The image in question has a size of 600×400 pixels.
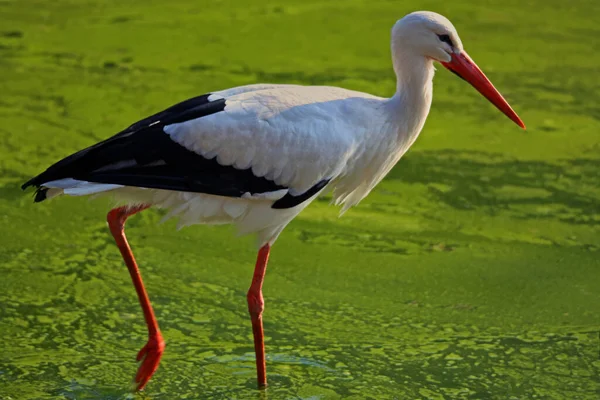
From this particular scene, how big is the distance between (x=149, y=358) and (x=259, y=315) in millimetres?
461

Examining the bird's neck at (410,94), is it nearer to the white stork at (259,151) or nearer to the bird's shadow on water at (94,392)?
the white stork at (259,151)

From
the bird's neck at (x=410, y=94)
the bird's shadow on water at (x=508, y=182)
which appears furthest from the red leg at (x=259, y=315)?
the bird's shadow on water at (x=508, y=182)

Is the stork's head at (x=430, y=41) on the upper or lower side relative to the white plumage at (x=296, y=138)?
upper

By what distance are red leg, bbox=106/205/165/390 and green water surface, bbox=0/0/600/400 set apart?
93mm

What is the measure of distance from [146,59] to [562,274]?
3934 mm

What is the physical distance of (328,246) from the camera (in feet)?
19.2

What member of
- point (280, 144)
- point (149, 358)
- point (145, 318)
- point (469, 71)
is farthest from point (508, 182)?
point (149, 358)

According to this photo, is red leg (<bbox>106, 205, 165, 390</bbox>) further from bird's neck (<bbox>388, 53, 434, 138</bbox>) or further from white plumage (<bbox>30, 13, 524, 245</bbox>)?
bird's neck (<bbox>388, 53, 434, 138</bbox>)

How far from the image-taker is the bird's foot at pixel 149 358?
4.45 meters

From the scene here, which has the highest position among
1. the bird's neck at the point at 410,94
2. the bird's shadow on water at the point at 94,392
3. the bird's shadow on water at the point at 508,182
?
the bird's neck at the point at 410,94

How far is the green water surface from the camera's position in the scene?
4.65 metres

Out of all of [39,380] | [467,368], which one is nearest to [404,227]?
[467,368]

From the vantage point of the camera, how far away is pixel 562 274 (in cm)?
560

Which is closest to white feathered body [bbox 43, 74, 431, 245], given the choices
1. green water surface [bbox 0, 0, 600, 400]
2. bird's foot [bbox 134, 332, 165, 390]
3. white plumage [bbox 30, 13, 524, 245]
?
white plumage [bbox 30, 13, 524, 245]
